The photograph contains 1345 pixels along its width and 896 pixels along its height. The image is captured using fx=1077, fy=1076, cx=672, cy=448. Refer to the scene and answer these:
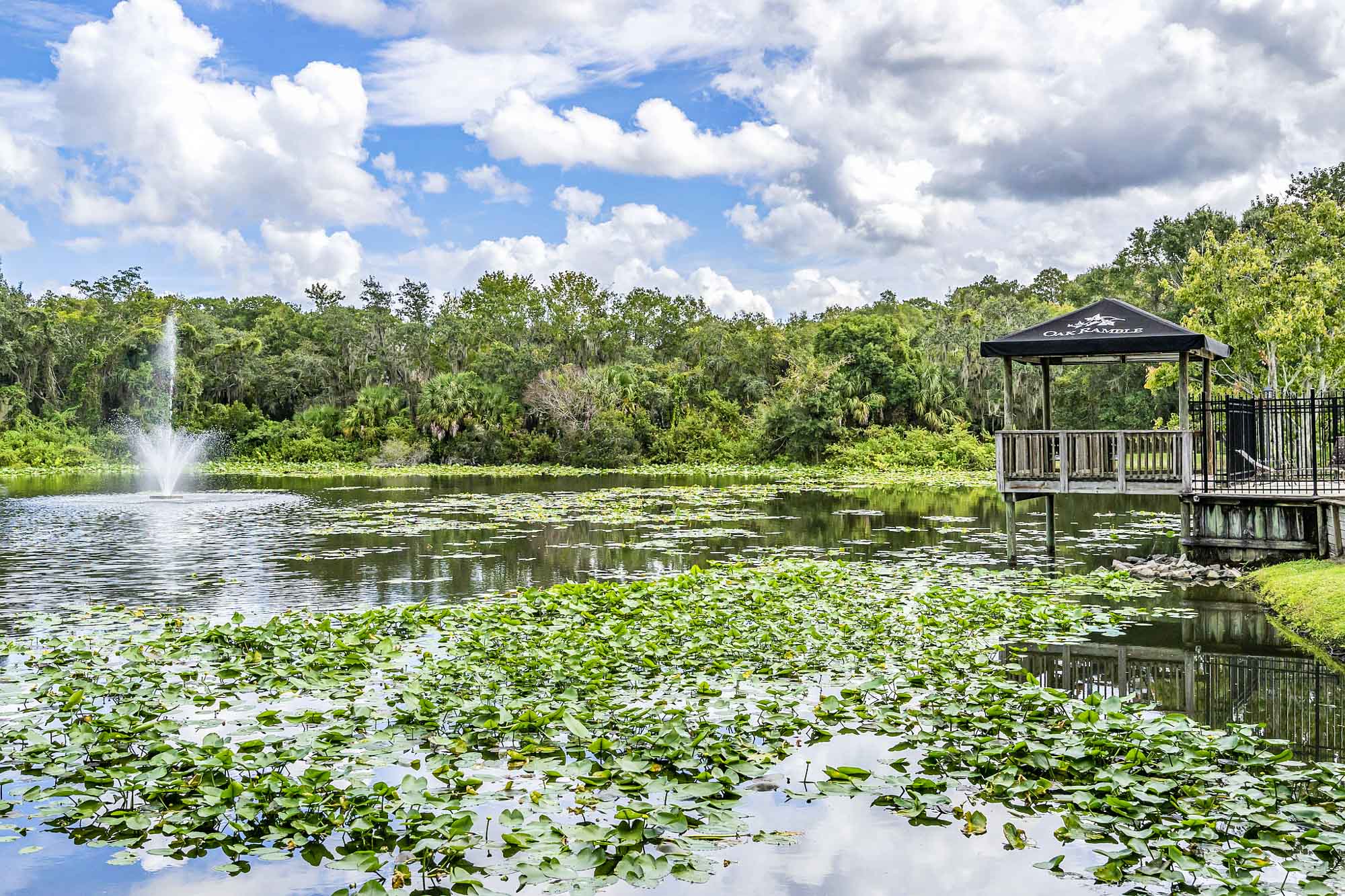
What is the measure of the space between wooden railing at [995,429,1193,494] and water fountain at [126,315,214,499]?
1718 inches

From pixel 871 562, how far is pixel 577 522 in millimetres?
8447

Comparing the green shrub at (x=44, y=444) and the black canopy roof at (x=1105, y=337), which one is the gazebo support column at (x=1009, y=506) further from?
the green shrub at (x=44, y=444)

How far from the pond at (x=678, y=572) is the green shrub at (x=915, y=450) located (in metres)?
7.66

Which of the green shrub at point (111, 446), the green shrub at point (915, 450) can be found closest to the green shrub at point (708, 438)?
the green shrub at point (915, 450)

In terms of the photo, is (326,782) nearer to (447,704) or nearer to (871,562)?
(447,704)

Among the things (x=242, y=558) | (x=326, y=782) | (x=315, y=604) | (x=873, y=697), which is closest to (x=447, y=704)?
(x=326, y=782)

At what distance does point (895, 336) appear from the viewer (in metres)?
45.6

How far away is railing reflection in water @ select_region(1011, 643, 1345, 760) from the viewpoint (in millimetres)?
7328

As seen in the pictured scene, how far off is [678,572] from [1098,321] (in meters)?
6.86

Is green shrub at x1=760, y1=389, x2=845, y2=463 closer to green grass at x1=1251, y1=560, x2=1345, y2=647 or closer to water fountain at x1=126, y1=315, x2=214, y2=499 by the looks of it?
water fountain at x1=126, y1=315, x2=214, y2=499

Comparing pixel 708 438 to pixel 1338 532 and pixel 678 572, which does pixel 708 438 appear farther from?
pixel 1338 532

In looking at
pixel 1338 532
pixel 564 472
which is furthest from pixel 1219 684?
pixel 564 472

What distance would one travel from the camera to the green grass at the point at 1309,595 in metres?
10.1

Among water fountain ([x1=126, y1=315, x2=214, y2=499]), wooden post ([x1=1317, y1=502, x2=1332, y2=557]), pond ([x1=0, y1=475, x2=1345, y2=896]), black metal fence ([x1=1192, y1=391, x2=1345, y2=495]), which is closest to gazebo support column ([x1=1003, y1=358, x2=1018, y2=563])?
pond ([x1=0, y1=475, x2=1345, y2=896])
